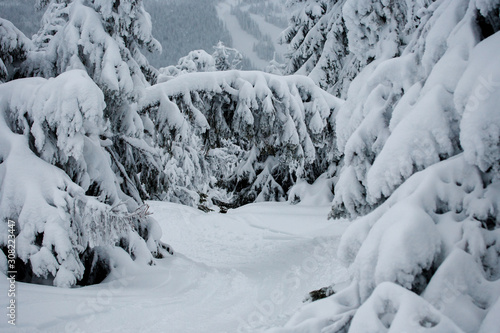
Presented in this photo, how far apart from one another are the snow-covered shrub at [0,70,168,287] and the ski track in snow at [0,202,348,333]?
1.47 ft

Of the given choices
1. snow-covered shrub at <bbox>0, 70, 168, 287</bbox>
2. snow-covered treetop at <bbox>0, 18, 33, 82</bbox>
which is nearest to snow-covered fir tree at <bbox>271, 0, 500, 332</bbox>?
snow-covered shrub at <bbox>0, 70, 168, 287</bbox>

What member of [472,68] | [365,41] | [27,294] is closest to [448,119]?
[472,68]

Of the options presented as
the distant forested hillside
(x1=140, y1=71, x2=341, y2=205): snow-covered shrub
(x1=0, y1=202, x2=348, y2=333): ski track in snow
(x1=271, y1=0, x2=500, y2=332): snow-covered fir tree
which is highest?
the distant forested hillside

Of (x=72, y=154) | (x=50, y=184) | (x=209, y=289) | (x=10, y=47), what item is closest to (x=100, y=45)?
(x=10, y=47)

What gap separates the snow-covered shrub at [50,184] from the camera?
4184 mm

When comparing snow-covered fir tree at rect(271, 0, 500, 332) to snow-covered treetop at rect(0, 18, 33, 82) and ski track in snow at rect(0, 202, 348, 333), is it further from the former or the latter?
snow-covered treetop at rect(0, 18, 33, 82)

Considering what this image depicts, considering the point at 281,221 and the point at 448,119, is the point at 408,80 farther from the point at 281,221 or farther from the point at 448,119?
the point at 281,221

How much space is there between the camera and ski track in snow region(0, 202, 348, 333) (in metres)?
3.96

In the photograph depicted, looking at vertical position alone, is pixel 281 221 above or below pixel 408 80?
below

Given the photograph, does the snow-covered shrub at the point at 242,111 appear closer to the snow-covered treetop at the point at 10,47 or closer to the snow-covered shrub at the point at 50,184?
the snow-covered treetop at the point at 10,47

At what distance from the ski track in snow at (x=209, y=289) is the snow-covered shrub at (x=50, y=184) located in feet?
1.47

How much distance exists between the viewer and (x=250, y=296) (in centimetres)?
553

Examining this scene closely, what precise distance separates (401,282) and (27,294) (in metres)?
3.87

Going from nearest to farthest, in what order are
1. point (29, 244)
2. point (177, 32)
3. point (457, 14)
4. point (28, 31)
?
point (457, 14)
point (29, 244)
point (28, 31)
point (177, 32)
